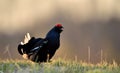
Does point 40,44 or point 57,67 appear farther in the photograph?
point 40,44

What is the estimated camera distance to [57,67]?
6.91 meters

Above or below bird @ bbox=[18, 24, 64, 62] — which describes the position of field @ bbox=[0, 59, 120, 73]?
below

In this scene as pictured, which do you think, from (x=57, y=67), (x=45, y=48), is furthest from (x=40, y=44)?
(x=57, y=67)

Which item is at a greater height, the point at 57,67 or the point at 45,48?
the point at 45,48

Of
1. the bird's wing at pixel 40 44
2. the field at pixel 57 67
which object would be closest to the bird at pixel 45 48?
the bird's wing at pixel 40 44

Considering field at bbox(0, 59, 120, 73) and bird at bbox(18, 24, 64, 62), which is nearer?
field at bbox(0, 59, 120, 73)

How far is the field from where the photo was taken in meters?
6.45

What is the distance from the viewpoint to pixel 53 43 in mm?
7406

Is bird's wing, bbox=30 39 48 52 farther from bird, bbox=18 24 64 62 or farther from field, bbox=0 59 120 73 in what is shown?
field, bbox=0 59 120 73

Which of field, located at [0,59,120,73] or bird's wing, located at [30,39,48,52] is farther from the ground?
bird's wing, located at [30,39,48,52]

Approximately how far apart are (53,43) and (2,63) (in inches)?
36.9

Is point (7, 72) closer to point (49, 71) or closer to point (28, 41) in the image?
point (49, 71)

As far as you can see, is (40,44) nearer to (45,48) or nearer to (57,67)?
(45,48)

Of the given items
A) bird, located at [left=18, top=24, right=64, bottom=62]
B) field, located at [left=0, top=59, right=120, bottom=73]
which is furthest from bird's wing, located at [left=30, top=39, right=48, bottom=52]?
field, located at [left=0, top=59, right=120, bottom=73]
